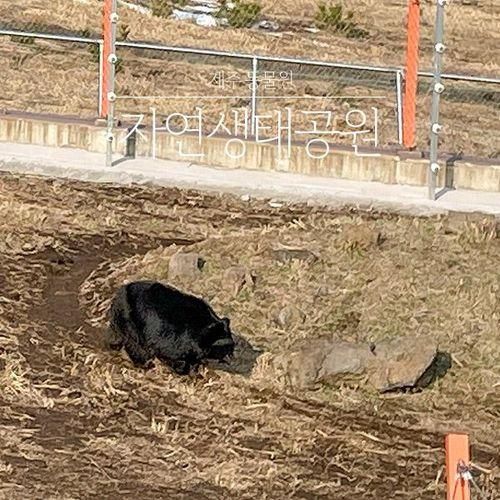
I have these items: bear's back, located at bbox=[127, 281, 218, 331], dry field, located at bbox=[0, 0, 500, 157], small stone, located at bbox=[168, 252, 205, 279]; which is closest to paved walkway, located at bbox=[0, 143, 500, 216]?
dry field, located at bbox=[0, 0, 500, 157]

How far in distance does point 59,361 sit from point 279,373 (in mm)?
1238

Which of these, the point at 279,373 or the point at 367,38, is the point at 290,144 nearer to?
the point at 279,373

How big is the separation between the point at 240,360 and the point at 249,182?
13.6 feet

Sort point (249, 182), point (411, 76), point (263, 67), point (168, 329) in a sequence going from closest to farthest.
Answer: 1. point (168, 329)
2. point (249, 182)
3. point (411, 76)
4. point (263, 67)

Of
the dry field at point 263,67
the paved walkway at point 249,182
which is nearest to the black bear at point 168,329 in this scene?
the paved walkway at point 249,182

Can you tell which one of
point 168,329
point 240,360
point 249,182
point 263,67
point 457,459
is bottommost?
point 240,360

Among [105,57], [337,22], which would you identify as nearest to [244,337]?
[105,57]

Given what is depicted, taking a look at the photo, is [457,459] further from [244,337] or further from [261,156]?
[261,156]

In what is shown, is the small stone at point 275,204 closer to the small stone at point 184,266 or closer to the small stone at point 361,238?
the small stone at point 361,238

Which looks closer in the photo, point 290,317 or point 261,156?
point 290,317

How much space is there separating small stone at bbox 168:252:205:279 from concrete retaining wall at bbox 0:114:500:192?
3.25 metres

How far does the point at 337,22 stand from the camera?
24.0 meters

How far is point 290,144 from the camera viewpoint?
41.6ft

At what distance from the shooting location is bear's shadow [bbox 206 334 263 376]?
7930 mm
